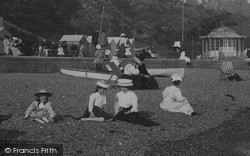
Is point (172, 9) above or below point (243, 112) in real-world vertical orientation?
above

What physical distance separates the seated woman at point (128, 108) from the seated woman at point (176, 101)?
6.49ft

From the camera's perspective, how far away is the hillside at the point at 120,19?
59.2 metres

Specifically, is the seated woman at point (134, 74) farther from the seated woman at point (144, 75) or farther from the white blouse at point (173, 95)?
the white blouse at point (173, 95)

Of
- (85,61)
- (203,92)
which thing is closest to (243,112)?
(203,92)

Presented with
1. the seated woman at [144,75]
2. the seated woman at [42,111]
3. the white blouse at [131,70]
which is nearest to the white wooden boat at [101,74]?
the seated woman at [144,75]

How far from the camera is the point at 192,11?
9700 centimetres

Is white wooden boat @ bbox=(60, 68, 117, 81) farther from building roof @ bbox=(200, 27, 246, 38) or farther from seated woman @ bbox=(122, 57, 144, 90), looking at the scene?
building roof @ bbox=(200, 27, 246, 38)

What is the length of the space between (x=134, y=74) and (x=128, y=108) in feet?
18.2

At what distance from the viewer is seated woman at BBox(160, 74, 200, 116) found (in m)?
13.5

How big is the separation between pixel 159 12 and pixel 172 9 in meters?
6.22

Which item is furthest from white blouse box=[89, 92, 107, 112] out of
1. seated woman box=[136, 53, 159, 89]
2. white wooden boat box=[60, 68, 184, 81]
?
white wooden boat box=[60, 68, 184, 81]

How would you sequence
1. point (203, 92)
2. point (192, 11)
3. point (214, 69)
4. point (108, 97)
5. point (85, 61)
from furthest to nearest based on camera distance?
point (192, 11)
point (214, 69)
point (85, 61)
point (203, 92)
point (108, 97)

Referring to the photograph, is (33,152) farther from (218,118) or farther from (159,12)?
(159,12)

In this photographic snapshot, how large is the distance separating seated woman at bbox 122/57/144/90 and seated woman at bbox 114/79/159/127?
5053 millimetres
